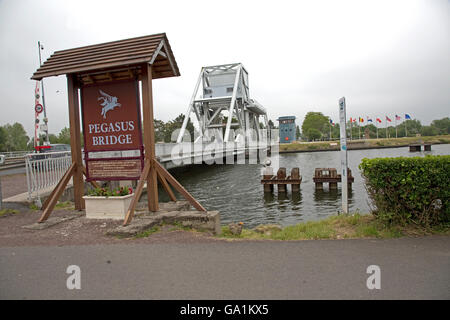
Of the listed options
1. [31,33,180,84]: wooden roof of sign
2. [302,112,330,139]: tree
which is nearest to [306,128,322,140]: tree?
[302,112,330,139]: tree

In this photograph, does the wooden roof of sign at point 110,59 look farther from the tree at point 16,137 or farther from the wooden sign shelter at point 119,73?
the tree at point 16,137

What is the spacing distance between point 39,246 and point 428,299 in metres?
5.29

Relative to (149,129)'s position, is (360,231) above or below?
below

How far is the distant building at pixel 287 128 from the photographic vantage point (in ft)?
351

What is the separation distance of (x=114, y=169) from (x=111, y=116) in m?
1.17

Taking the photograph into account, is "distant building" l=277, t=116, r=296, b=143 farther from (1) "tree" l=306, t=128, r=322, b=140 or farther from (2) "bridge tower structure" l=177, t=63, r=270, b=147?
(2) "bridge tower structure" l=177, t=63, r=270, b=147

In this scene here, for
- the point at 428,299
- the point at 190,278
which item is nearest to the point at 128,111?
the point at 190,278

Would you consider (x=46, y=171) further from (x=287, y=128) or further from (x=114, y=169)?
(x=287, y=128)

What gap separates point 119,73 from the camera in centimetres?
757

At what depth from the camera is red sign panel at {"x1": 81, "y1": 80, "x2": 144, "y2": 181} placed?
6840 millimetres

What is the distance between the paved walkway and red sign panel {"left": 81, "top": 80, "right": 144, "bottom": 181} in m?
2.38

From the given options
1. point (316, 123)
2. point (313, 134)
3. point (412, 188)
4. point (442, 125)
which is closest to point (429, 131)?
point (442, 125)

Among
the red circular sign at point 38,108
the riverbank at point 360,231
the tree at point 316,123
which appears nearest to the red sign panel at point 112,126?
the riverbank at point 360,231

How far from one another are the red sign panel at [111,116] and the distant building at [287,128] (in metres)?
102
